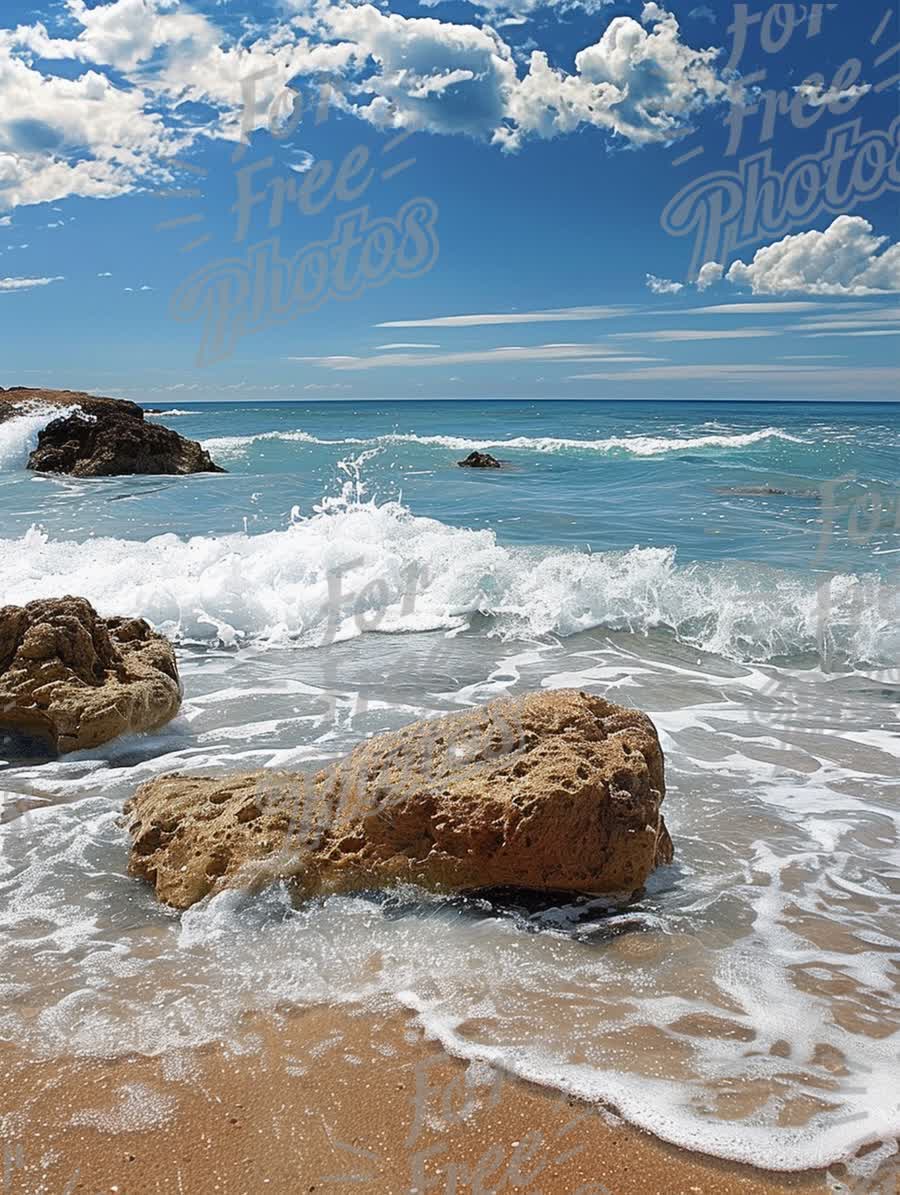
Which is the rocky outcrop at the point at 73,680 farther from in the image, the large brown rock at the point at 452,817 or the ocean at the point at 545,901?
the large brown rock at the point at 452,817

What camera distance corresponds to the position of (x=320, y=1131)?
219 cm

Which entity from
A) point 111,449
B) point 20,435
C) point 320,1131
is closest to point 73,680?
point 320,1131

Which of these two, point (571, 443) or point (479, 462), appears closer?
point (479, 462)

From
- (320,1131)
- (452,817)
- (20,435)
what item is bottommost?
(320,1131)

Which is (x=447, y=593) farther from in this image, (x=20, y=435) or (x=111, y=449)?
(x=20, y=435)

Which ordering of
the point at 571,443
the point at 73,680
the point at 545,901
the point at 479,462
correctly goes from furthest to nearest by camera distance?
the point at 571,443 < the point at 479,462 < the point at 73,680 < the point at 545,901

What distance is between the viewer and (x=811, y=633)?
745 cm

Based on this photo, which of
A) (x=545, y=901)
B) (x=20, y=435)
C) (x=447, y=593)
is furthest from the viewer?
(x=20, y=435)

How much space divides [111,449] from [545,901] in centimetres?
1979

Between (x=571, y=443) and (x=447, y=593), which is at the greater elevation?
(x=571, y=443)

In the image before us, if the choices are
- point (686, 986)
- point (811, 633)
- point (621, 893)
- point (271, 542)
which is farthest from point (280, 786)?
point (271, 542)

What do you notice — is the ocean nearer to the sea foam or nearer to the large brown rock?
the large brown rock

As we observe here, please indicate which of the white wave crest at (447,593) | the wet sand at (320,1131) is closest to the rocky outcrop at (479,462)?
the white wave crest at (447,593)

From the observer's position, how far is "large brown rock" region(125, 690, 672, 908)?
3217 mm
